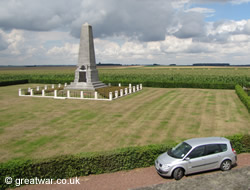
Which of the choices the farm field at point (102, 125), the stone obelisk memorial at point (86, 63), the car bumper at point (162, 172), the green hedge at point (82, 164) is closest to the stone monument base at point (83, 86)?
the stone obelisk memorial at point (86, 63)

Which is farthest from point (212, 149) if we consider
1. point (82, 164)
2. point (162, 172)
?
point (82, 164)

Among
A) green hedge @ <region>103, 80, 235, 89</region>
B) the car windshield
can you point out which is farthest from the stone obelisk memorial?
the car windshield

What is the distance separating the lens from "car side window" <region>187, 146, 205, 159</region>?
9.71 metres

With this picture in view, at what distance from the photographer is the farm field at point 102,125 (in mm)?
13508

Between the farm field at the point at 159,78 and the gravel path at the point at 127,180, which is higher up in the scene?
the farm field at the point at 159,78

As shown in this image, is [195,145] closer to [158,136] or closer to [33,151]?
[158,136]

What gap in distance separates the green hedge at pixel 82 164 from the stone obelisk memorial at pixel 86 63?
2648 centimetres

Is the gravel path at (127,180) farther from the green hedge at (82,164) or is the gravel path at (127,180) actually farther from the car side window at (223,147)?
the car side window at (223,147)

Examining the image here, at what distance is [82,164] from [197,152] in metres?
5.08

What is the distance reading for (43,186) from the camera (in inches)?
361

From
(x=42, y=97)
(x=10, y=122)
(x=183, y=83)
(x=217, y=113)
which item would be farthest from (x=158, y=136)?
(x=183, y=83)

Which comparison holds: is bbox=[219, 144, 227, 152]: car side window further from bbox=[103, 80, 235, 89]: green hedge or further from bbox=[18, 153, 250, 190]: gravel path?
bbox=[103, 80, 235, 89]: green hedge

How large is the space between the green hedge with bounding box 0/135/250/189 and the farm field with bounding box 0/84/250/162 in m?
2.71

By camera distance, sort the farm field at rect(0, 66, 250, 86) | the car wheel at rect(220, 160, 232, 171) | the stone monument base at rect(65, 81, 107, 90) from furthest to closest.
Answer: the farm field at rect(0, 66, 250, 86) → the stone monument base at rect(65, 81, 107, 90) → the car wheel at rect(220, 160, 232, 171)
